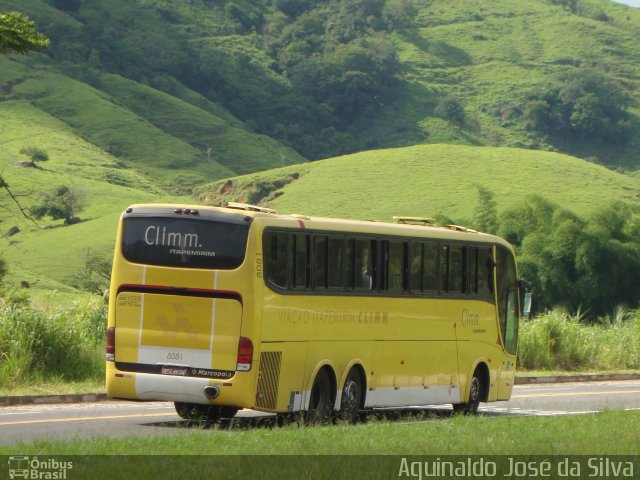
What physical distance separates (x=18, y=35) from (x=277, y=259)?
35.6 ft

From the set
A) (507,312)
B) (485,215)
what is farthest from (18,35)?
(485,215)

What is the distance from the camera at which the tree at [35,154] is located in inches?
6262

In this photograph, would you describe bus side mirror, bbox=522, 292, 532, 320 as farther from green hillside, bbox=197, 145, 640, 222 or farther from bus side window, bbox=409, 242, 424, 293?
green hillside, bbox=197, 145, 640, 222

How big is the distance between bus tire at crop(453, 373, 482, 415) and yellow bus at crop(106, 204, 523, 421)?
127 cm

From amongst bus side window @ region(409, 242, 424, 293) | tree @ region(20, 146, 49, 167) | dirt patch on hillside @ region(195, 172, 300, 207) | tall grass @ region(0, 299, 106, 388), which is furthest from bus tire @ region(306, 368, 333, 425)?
tree @ region(20, 146, 49, 167)

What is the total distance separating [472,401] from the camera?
2305cm

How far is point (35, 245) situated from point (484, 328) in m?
109

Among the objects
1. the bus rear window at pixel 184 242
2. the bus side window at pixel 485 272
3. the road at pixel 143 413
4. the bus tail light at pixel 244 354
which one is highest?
the bus rear window at pixel 184 242

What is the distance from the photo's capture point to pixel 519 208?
116 metres

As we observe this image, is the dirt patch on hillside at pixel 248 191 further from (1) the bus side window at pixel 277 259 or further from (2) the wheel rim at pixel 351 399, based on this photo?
(1) the bus side window at pixel 277 259

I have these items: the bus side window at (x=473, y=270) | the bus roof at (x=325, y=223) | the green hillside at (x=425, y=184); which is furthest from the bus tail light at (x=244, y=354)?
the green hillside at (x=425, y=184)
